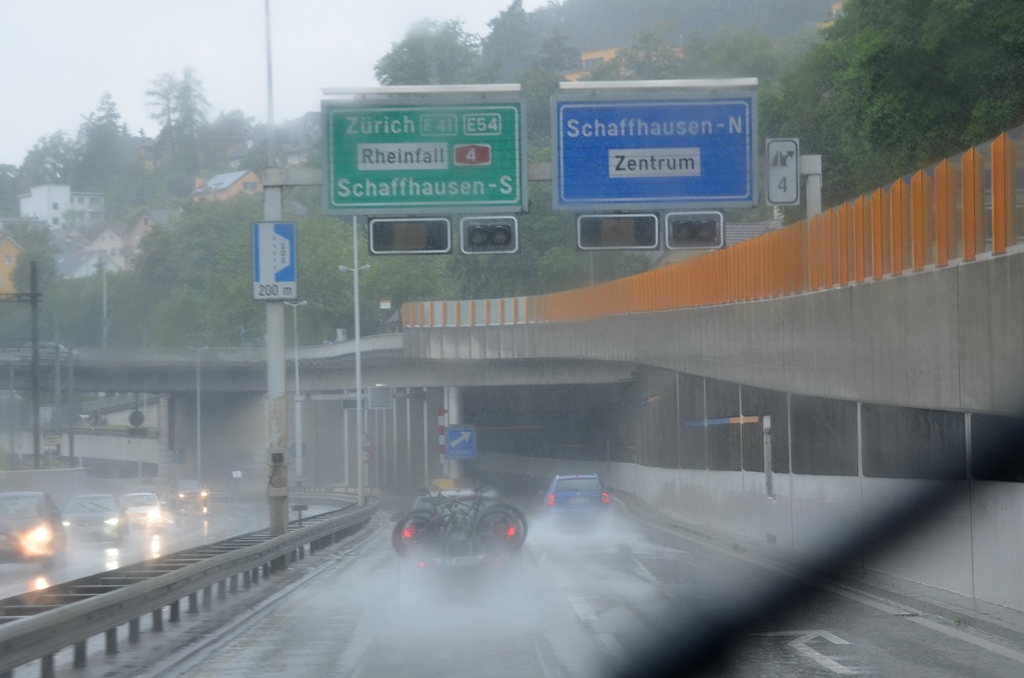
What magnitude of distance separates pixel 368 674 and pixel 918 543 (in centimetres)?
943

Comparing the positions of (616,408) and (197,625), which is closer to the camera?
(197,625)

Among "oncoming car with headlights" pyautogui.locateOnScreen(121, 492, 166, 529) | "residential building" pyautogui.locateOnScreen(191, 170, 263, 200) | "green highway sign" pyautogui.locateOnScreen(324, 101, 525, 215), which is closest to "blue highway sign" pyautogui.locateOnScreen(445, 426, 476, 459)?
"oncoming car with headlights" pyautogui.locateOnScreen(121, 492, 166, 529)

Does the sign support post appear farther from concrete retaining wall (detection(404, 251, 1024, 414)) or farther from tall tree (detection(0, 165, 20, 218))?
tall tree (detection(0, 165, 20, 218))

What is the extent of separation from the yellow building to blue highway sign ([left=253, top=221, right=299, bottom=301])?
6438cm

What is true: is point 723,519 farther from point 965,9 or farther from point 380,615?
point 380,615

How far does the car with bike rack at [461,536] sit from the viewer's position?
1895cm

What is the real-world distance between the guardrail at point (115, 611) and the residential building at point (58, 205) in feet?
524

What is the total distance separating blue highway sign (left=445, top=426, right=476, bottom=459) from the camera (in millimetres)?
66500

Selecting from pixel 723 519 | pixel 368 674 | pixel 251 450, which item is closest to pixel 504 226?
pixel 368 674

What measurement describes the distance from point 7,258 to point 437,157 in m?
80.9

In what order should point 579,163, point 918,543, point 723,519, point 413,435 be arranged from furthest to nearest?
point 413,435
point 723,519
point 579,163
point 918,543

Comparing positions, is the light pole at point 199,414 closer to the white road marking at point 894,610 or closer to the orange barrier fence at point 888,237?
the orange barrier fence at point 888,237

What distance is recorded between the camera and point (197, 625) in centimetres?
1647

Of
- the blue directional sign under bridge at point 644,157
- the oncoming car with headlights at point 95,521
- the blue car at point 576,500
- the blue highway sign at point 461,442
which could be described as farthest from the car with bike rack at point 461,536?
the blue highway sign at point 461,442
